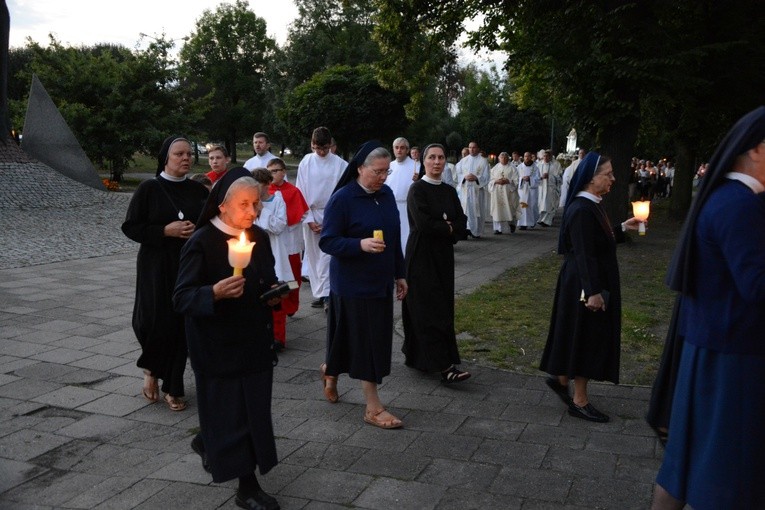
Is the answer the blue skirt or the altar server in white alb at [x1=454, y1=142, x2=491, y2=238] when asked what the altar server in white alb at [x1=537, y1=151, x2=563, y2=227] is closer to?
the altar server in white alb at [x1=454, y1=142, x2=491, y2=238]

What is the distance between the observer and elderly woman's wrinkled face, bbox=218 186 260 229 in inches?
152

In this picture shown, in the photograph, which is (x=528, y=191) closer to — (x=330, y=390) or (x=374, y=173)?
(x=330, y=390)

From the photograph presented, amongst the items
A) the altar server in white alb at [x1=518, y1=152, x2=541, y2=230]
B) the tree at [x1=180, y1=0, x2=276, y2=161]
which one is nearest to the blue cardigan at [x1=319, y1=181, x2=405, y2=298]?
the altar server in white alb at [x1=518, y1=152, x2=541, y2=230]

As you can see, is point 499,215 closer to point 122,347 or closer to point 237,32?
point 122,347

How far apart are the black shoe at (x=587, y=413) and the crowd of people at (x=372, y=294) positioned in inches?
0.4

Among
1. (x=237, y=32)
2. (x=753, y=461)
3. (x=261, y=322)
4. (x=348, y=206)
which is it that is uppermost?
(x=237, y=32)

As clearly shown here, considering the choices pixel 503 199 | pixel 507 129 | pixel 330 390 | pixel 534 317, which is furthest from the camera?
pixel 507 129

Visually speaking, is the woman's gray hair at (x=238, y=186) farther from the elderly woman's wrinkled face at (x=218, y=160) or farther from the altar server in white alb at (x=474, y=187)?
the altar server in white alb at (x=474, y=187)

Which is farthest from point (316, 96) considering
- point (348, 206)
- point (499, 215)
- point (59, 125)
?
point (348, 206)

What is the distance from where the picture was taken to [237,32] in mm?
69625

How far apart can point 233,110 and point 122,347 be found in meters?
60.7

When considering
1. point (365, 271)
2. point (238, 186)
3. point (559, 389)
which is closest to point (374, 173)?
point (365, 271)

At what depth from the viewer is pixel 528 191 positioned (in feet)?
67.5

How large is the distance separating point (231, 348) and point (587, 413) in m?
2.82
